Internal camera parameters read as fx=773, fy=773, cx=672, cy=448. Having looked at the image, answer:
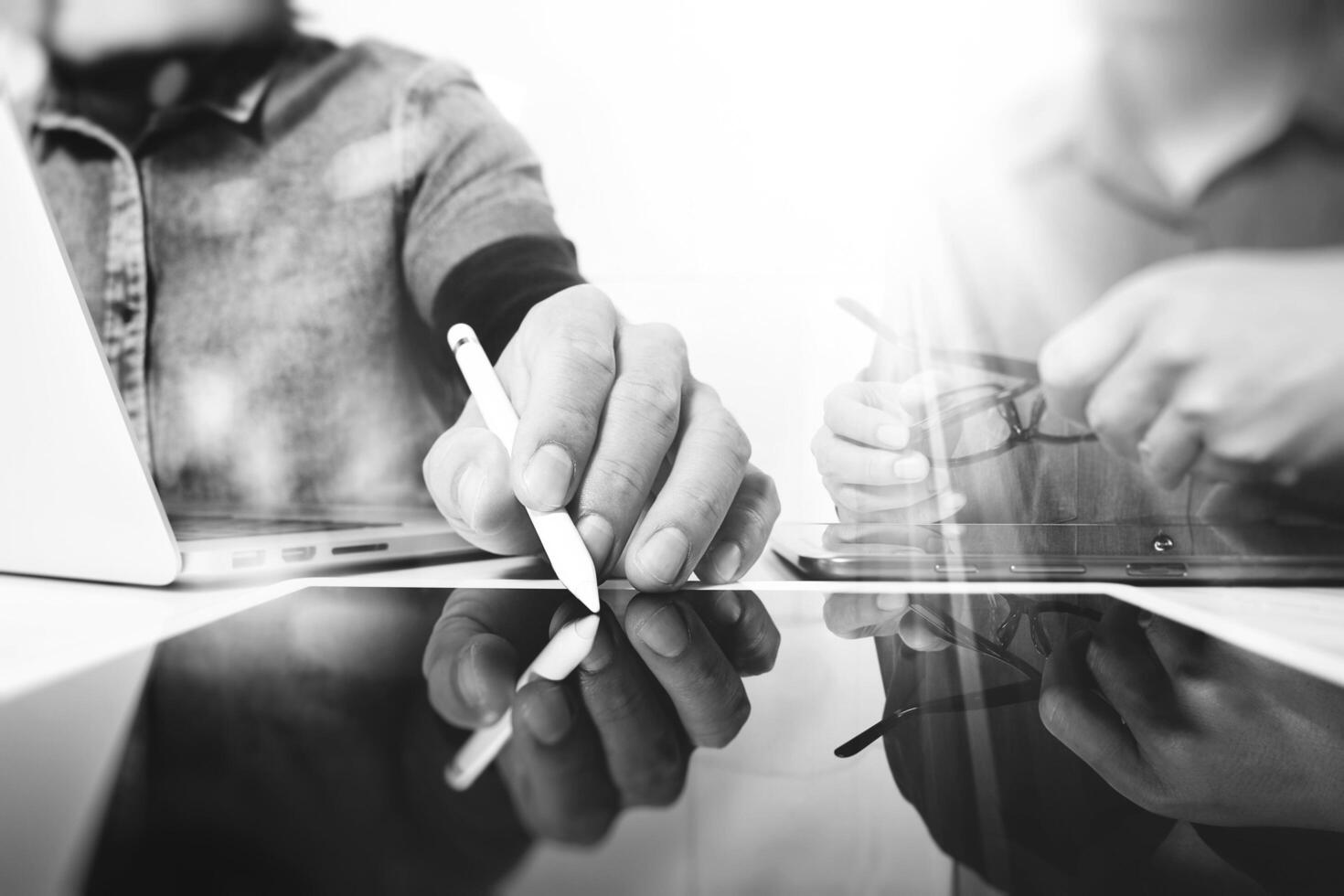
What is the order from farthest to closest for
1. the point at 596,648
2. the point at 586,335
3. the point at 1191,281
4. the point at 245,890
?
the point at 1191,281 < the point at 586,335 < the point at 596,648 < the point at 245,890

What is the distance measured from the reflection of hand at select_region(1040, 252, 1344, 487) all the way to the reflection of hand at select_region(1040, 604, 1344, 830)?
1.36 feet

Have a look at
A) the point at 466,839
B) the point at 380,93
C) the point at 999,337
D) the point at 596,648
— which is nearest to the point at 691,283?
the point at 999,337

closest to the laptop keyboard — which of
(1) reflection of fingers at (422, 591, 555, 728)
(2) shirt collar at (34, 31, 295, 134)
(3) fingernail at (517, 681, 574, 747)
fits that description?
(1) reflection of fingers at (422, 591, 555, 728)

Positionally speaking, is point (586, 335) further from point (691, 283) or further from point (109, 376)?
point (691, 283)

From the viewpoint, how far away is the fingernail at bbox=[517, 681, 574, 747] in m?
0.14

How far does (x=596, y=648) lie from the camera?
0.68 ft

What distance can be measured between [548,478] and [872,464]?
416mm

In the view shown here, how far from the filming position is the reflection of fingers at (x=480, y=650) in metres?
0.16

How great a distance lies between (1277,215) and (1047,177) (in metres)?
0.20

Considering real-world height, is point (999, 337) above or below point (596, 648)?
below

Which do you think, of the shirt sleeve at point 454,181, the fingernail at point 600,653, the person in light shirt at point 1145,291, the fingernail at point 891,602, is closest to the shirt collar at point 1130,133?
the person in light shirt at point 1145,291

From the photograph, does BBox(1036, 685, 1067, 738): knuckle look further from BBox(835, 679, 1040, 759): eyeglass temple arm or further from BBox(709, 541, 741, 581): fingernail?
BBox(709, 541, 741, 581): fingernail

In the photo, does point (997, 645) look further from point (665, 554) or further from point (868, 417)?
point (868, 417)

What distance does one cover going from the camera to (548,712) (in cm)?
15
